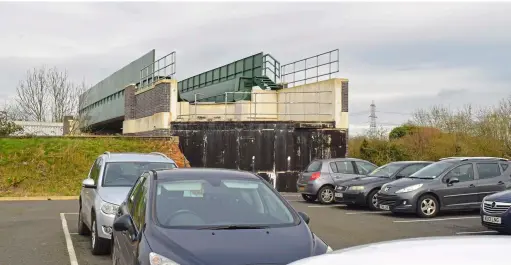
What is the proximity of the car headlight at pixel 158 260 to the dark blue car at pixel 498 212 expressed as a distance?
759 centimetres

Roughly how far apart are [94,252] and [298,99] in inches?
789

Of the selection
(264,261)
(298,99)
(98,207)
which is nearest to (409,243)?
(264,261)

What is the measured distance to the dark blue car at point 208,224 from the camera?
475cm

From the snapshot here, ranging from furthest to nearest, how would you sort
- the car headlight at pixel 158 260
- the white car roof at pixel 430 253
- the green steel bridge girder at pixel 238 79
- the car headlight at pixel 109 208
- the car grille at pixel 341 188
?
the green steel bridge girder at pixel 238 79
the car grille at pixel 341 188
the car headlight at pixel 109 208
the car headlight at pixel 158 260
the white car roof at pixel 430 253

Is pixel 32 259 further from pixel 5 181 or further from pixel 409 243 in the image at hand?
pixel 5 181

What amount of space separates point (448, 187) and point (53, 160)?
15.7m

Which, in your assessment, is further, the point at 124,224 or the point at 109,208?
the point at 109,208

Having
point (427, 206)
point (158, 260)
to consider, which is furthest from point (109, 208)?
point (427, 206)

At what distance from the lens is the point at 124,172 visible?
10.1 meters

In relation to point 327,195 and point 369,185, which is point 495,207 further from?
point 327,195

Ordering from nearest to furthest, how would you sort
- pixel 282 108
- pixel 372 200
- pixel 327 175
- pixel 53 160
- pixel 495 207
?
pixel 495 207
pixel 372 200
pixel 327 175
pixel 53 160
pixel 282 108

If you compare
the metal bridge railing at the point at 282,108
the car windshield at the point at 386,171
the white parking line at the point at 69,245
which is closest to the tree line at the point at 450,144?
the metal bridge railing at the point at 282,108

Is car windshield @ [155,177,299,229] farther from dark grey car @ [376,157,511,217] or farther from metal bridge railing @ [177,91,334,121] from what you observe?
metal bridge railing @ [177,91,334,121]

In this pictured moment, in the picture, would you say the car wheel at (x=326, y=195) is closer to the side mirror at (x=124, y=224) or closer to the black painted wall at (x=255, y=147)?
the black painted wall at (x=255, y=147)
